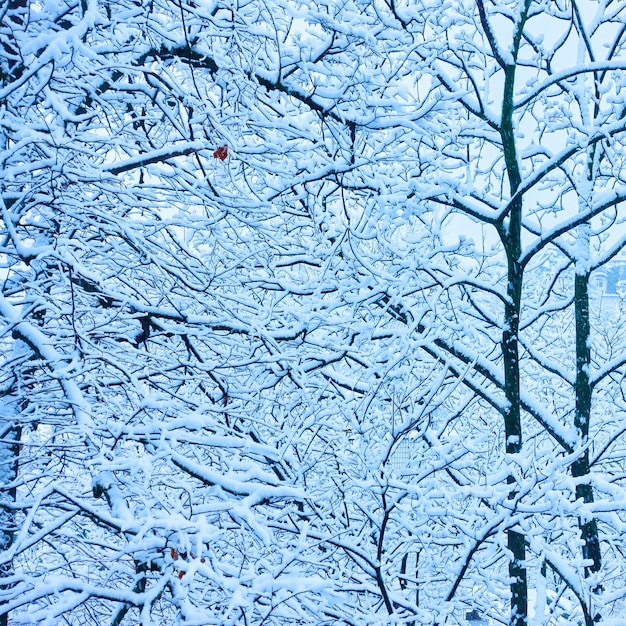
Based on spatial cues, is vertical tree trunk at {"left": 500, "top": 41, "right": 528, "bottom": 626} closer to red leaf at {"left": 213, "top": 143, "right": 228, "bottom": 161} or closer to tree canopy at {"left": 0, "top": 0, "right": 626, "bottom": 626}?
tree canopy at {"left": 0, "top": 0, "right": 626, "bottom": 626}

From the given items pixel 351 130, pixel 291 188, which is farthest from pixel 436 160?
pixel 291 188

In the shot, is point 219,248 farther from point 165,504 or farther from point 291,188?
point 165,504

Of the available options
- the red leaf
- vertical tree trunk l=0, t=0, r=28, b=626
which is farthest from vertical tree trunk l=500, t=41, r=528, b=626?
vertical tree trunk l=0, t=0, r=28, b=626

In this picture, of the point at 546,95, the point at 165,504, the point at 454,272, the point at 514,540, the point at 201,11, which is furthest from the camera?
the point at 546,95

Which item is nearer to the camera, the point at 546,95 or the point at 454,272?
the point at 454,272

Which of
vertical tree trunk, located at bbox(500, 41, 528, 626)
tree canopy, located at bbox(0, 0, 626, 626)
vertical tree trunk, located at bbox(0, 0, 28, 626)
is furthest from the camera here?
vertical tree trunk, located at bbox(500, 41, 528, 626)

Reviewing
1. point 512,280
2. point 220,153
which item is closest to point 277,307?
point 220,153

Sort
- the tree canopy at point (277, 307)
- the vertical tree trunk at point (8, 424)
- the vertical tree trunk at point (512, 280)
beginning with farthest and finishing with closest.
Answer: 1. the vertical tree trunk at point (512, 280)
2. the vertical tree trunk at point (8, 424)
3. the tree canopy at point (277, 307)

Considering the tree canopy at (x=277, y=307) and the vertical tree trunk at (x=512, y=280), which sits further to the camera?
the vertical tree trunk at (x=512, y=280)

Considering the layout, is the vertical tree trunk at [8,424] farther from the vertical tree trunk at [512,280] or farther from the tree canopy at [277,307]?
the vertical tree trunk at [512,280]

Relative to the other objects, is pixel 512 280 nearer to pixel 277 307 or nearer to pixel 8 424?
pixel 277 307

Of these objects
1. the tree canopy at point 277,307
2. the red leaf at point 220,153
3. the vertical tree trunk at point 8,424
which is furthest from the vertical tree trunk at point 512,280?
the vertical tree trunk at point 8,424

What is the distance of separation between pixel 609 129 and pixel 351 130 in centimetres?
192

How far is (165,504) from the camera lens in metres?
2.60
